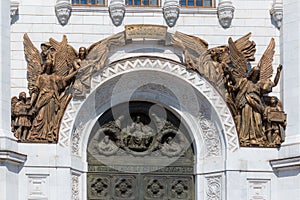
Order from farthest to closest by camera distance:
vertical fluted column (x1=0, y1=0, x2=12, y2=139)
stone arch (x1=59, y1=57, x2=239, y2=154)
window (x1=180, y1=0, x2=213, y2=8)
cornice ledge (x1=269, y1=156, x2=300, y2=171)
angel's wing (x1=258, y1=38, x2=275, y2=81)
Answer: window (x1=180, y1=0, x2=213, y2=8)
angel's wing (x1=258, y1=38, x2=275, y2=81)
stone arch (x1=59, y1=57, x2=239, y2=154)
cornice ledge (x1=269, y1=156, x2=300, y2=171)
vertical fluted column (x1=0, y1=0, x2=12, y2=139)

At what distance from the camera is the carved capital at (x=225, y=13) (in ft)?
78.3

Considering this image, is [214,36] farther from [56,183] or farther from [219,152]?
[56,183]

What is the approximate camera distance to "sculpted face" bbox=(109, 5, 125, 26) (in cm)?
2362

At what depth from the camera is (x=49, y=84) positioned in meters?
23.0

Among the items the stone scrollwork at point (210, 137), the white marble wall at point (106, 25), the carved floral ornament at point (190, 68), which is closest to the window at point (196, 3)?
the white marble wall at point (106, 25)

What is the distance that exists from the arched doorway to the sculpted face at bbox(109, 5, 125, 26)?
1.64 m

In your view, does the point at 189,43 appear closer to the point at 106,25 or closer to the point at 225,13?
the point at 225,13

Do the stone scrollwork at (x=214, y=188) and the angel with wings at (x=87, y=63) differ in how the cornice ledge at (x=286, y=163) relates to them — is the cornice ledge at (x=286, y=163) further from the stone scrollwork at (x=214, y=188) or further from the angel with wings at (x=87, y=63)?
the angel with wings at (x=87, y=63)

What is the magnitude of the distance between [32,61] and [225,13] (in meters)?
3.91

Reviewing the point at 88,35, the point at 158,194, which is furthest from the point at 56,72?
the point at 158,194

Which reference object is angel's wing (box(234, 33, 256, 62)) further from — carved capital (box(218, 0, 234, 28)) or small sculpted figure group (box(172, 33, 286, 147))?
carved capital (box(218, 0, 234, 28))

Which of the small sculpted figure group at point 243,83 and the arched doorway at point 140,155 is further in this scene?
the arched doorway at point 140,155

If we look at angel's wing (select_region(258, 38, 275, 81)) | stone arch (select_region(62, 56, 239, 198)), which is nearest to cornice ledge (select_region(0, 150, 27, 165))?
stone arch (select_region(62, 56, 239, 198))

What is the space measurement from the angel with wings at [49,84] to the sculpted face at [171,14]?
200 cm
